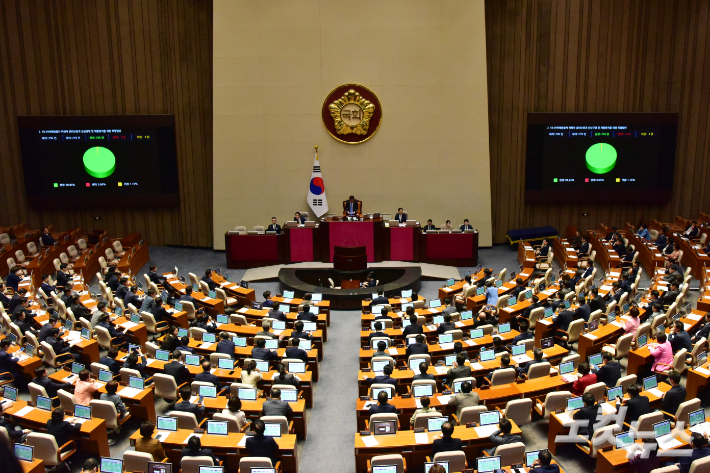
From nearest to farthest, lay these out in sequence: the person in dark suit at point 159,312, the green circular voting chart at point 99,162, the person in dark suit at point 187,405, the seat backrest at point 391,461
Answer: the seat backrest at point 391,461, the person in dark suit at point 187,405, the person in dark suit at point 159,312, the green circular voting chart at point 99,162

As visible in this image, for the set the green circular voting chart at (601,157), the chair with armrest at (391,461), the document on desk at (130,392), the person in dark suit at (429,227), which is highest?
the green circular voting chart at (601,157)

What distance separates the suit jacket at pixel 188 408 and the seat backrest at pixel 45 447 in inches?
61.4

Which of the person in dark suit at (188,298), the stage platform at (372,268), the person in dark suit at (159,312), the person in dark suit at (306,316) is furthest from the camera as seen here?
the stage platform at (372,268)

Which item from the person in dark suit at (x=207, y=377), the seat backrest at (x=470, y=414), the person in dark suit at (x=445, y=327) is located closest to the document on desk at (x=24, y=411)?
the person in dark suit at (x=207, y=377)

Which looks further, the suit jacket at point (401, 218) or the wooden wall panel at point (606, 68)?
the wooden wall panel at point (606, 68)

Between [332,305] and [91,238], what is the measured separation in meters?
9.91

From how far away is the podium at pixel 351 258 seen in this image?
17312 millimetres

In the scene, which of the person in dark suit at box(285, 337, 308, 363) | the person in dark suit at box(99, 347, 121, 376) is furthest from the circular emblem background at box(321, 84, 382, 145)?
the person in dark suit at box(99, 347, 121, 376)

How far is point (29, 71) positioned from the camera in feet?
67.2

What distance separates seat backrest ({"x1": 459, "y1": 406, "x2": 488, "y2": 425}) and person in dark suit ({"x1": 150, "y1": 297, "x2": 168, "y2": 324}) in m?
7.42

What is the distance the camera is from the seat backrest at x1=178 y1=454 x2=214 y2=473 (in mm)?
6910

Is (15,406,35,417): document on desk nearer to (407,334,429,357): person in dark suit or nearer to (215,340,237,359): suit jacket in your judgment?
(215,340,237,359): suit jacket

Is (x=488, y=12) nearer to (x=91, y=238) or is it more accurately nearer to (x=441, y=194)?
(x=441, y=194)

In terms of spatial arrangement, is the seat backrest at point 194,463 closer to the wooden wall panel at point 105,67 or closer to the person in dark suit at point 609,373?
the person in dark suit at point 609,373
